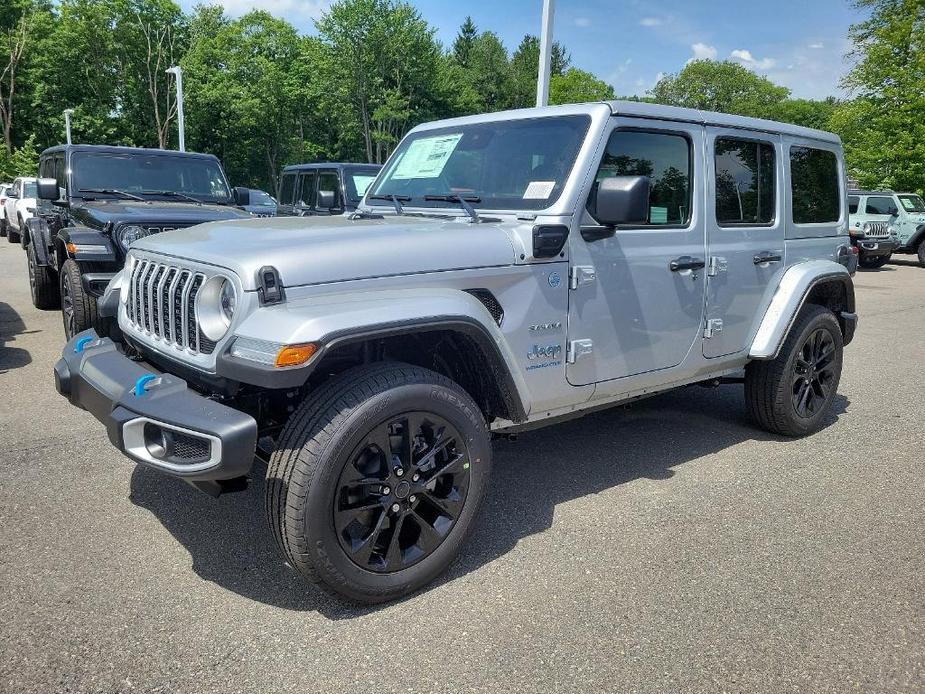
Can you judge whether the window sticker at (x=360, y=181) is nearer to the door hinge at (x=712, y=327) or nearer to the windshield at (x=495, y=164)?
the windshield at (x=495, y=164)

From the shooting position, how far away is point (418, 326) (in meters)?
2.69

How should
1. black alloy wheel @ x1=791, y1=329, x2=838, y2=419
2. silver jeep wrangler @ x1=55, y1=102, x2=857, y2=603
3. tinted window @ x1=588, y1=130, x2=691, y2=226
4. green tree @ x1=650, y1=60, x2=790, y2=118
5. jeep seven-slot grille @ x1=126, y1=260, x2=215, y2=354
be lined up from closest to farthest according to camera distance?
silver jeep wrangler @ x1=55, y1=102, x2=857, y2=603, jeep seven-slot grille @ x1=126, y1=260, x2=215, y2=354, tinted window @ x1=588, y1=130, x2=691, y2=226, black alloy wheel @ x1=791, y1=329, x2=838, y2=419, green tree @ x1=650, y1=60, x2=790, y2=118

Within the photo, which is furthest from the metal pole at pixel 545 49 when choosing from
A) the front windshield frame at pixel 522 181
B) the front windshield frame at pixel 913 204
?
the front windshield frame at pixel 913 204

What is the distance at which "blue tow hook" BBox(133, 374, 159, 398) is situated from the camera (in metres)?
2.68

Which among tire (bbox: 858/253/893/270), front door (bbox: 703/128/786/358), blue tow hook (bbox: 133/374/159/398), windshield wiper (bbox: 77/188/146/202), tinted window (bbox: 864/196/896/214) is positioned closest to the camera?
blue tow hook (bbox: 133/374/159/398)

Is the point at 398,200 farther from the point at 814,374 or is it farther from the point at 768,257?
the point at 814,374

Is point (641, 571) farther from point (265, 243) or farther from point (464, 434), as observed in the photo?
point (265, 243)

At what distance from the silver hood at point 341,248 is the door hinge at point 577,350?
1.72 ft

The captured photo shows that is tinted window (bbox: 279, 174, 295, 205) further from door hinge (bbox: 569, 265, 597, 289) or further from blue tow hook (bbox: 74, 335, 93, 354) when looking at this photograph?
door hinge (bbox: 569, 265, 597, 289)

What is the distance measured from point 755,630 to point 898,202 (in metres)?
19.3

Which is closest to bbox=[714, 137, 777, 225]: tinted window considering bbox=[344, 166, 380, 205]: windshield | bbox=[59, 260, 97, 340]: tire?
bbox=[59, 260, 97, 340]: tire

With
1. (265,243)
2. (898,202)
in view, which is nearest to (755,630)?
(265,243)

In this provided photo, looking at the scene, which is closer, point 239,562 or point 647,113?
point 239,562

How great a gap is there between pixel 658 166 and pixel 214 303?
2289 mm
